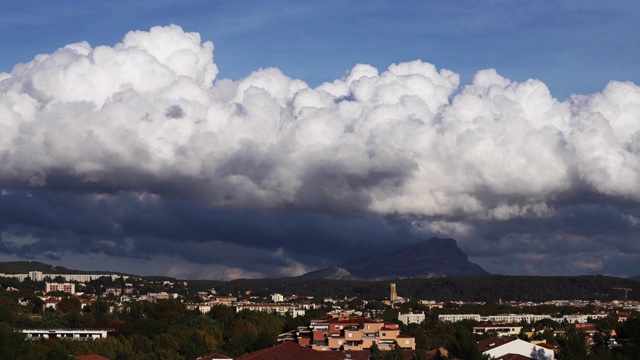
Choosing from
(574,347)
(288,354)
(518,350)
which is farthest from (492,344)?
(288,354)

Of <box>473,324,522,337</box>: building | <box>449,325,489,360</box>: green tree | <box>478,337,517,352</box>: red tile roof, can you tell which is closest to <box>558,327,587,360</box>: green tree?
<box>449,325,489,360</box>: green tree

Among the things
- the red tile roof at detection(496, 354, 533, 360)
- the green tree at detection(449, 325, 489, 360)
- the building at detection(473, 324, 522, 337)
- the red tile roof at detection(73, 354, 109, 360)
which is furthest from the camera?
the building at detection(473, 324, 522, 337)

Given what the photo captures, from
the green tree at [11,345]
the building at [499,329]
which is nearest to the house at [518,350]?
the building at [499,329]

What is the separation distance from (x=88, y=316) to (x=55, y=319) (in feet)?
57.1

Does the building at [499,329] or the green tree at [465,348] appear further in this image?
the building at [499,329]

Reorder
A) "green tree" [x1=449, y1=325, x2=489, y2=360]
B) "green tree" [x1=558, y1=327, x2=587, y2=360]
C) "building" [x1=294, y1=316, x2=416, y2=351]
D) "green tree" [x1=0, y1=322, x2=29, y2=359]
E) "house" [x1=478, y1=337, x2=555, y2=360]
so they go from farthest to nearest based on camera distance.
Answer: "building" [x1=294, y1=316, x2=416, y2=351]
"house" [x1=478, y1=337, x2=555, y2=360]
"green tree" [x1=558, y1=327, x2=587, y2=360]
"green tree" [x1=449, y1=325, x2=489, y2=360]
"green tree" [x1=0, y1=322, x2=29, y2=359]

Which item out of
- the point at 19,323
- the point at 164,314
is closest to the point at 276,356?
the point at 19,323

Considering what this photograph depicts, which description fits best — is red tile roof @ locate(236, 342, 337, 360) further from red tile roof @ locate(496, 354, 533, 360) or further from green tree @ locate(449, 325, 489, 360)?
red tile roof @ locate(496, 354, 533, 360)

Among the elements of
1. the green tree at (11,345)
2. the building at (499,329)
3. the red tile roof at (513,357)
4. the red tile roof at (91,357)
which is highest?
the building at (499,329)

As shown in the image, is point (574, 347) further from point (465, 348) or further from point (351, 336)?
point (351, 336)

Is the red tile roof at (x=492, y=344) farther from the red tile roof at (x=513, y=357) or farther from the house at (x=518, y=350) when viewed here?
the red tile roof at (x=513, y=357)

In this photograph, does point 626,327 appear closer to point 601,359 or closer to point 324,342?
point 601,359

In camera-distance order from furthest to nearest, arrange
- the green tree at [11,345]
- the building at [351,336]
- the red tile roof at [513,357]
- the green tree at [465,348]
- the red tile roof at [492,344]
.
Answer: the building at [351,336] < the red tile roof at [492,344] < the red tile roof at [513,357] < the green tree at [465,348] < the green tree at [11,345]

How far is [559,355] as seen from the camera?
128m
